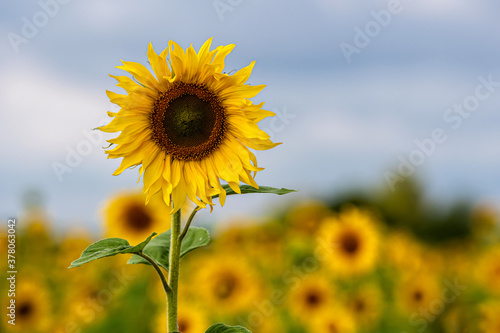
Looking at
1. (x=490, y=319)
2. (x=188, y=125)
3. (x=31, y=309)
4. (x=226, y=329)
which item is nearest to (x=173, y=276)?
(x=226, y=329)

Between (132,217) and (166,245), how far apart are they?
3.47 metres

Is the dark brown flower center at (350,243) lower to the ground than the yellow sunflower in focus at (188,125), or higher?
lower

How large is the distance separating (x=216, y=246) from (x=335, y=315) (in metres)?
2.94

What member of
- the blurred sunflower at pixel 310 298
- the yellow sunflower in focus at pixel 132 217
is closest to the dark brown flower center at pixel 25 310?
the yellow sunflower in focus at pixel 132 217

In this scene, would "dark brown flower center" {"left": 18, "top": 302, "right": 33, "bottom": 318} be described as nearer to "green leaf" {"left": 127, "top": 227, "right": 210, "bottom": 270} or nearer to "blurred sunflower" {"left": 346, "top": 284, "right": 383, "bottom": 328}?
"blurred sunflower" {"left": 346, "top": 284, "right": 383, "bottom": 328}

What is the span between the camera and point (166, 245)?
6.99 feet

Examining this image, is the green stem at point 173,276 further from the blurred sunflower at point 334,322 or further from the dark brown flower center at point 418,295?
the dark brown flower center at point 418,295

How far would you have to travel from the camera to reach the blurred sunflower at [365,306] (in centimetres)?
565

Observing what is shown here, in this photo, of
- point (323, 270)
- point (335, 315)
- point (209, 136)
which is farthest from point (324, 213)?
point (209, 136)

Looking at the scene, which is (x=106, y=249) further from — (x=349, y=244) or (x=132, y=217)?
(x=349, y=244)

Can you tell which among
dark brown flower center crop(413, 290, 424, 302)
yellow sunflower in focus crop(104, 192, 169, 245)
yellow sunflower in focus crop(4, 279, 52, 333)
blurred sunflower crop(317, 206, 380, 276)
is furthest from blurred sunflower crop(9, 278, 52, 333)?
dark brown flower center crop(413, 290, 424, 302)

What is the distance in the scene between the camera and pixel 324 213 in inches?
351

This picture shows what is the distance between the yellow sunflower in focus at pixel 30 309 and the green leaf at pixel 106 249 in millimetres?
4572

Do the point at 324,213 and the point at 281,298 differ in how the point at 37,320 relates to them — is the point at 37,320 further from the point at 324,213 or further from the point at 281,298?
the point at 324,213
